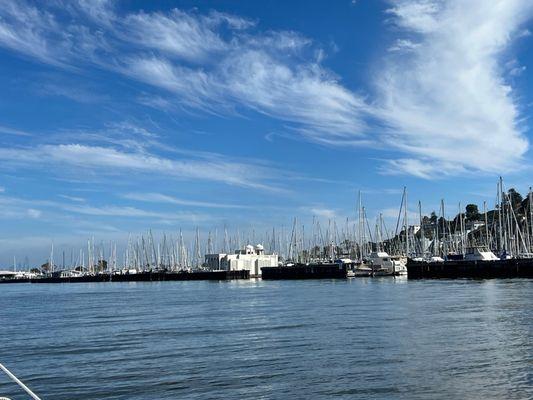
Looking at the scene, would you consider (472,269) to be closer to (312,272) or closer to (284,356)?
(312,272)

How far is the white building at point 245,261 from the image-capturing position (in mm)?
192375

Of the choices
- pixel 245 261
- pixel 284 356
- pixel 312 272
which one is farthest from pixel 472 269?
pixel 284 356

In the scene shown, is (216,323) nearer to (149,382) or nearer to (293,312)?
(293,312)

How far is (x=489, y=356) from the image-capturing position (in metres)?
25.9

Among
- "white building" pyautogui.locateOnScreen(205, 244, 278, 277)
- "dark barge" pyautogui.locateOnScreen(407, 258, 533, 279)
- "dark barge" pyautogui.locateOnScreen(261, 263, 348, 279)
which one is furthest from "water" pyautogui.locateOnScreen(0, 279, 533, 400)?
"white building" pyautogui.locateOnScreen(205, 244, 278, 277)

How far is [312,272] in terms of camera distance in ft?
516

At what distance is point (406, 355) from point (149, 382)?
→ 1117 cm

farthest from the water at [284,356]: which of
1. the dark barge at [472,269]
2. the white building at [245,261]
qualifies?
the white building at [245,261]

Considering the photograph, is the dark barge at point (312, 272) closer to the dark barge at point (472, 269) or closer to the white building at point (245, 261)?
the dark barge at point (472, 269)

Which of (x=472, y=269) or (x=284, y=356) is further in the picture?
(x=472, y=269)

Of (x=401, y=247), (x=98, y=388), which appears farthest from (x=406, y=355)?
(x=401, y=247)

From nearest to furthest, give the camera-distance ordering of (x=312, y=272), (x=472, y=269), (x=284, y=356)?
(x=284, y=356) → (x=472, y=269) → (x=312, y=272)

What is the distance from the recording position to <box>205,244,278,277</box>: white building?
631 ft

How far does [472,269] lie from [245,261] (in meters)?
86.5
